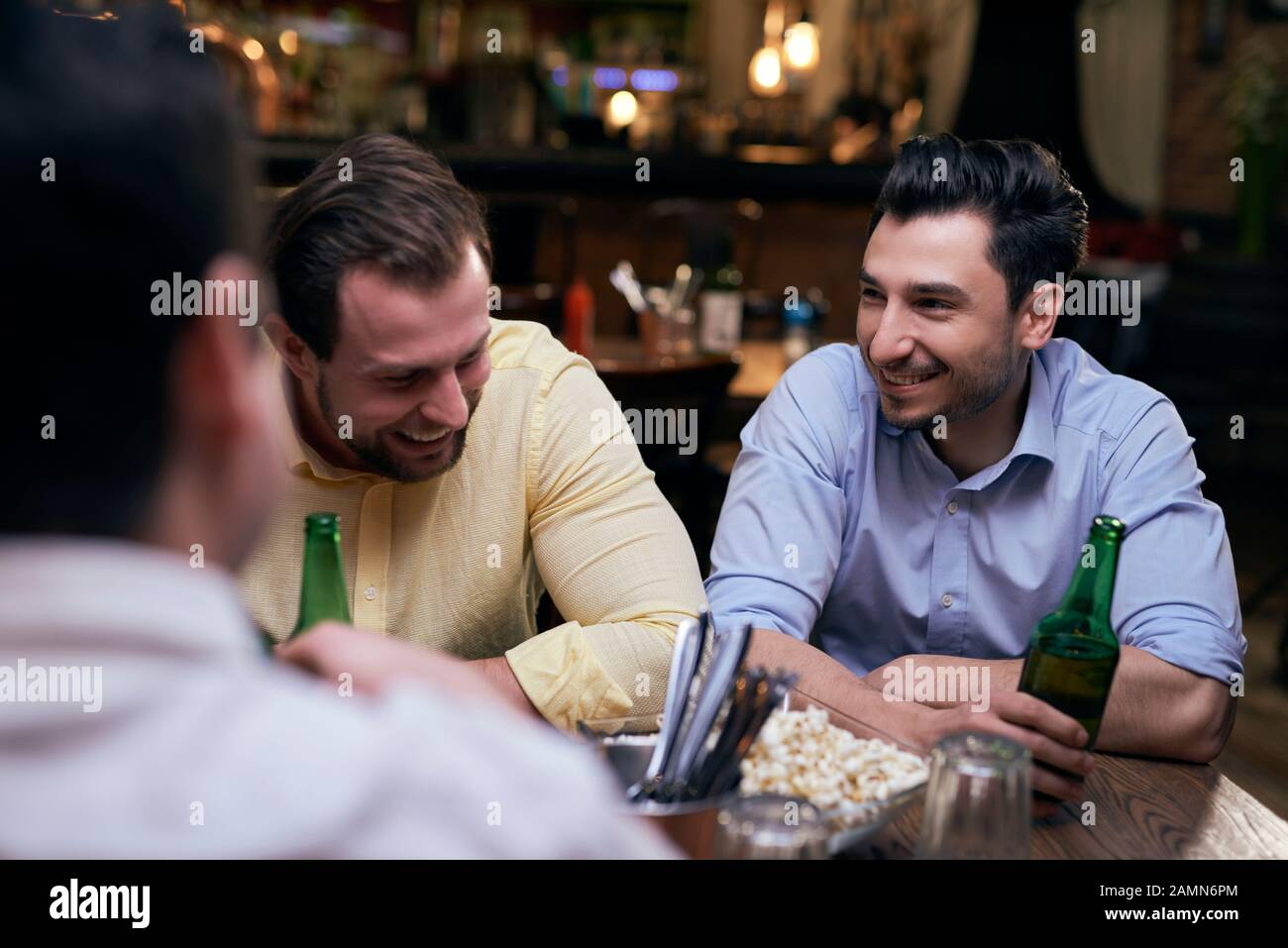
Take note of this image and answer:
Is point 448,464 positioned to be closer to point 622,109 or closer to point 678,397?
point 678,397

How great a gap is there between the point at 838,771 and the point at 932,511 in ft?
2.63

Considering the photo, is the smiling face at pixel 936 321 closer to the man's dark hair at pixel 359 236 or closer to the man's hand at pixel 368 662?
the man's dark hair at pixel 359 236

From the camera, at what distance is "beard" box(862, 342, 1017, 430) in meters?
1.67

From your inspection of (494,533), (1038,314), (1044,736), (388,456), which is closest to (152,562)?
(1044,736)

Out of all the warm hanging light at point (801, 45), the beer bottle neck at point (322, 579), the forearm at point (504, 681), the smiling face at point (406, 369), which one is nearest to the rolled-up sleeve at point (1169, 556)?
the forearm at point (504, 681)

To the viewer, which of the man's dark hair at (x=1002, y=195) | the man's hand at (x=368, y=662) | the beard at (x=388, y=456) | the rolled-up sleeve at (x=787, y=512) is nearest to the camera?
the man's hand at (x=368, y=662)

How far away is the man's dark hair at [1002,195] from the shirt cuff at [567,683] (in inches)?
29.6

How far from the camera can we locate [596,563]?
1487 millimetres

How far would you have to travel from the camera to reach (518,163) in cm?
524

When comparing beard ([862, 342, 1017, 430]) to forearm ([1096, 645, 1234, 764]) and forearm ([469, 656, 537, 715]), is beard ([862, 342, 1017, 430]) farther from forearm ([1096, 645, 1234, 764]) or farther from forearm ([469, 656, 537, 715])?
forearm ([469, 656, 537, 715])

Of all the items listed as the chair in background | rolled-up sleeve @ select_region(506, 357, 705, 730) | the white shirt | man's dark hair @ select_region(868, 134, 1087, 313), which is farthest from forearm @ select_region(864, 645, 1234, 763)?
the chair in background

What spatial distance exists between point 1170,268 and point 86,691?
749 cm

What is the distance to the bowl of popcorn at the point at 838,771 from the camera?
938 mm
